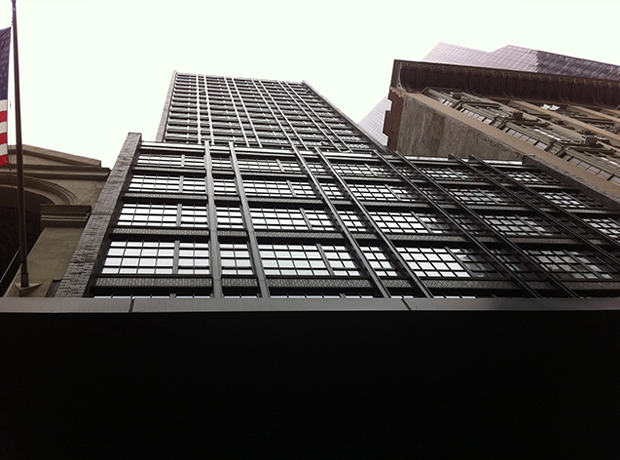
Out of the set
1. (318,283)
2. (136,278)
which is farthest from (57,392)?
(318,283)

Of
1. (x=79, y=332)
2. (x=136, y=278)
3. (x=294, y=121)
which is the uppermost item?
(x=79, y=332)

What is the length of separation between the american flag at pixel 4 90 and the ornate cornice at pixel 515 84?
51237 millimetres

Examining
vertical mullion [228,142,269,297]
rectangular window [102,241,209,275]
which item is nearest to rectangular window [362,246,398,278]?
vertical mullion [228,142,269,297]

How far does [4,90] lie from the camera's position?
11422 mm

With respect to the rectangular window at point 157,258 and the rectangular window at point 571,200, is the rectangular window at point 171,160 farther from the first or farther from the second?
the rectangular window at point 571,200

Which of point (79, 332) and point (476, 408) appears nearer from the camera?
point (79, 332)

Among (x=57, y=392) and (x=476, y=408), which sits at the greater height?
(x=57, y=392)

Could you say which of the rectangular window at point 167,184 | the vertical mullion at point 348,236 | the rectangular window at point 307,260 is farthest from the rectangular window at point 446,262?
the rectangular window at point 167,184

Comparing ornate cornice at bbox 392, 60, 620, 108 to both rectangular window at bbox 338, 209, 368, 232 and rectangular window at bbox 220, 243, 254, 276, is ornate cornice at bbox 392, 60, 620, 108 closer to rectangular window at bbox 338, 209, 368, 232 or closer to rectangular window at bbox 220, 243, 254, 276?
rectangular window at bbox 338, 209, 368, 232

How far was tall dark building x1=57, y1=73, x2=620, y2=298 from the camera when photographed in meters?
14.5

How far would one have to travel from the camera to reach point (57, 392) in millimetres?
9750

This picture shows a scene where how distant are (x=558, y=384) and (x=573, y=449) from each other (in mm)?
2115

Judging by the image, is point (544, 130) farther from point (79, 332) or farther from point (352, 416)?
point (79, 332)

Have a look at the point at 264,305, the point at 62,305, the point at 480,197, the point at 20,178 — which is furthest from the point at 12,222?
the point at 480,197
